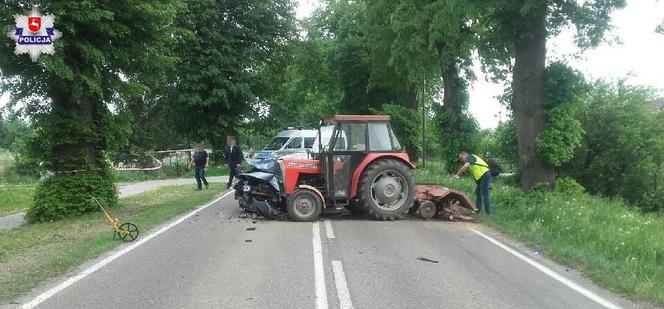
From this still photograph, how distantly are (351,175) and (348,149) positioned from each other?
57 cm

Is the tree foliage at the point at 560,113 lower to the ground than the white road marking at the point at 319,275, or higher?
higher

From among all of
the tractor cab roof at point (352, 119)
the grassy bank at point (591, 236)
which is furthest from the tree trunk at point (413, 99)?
the tractor cab roof at point (352, 119)

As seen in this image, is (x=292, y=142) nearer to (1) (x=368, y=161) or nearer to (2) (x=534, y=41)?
(2) (x=534, y=41)

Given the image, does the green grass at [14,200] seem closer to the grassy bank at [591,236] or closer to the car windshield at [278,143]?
the car windshield at [278,143]

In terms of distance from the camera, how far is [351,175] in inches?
504

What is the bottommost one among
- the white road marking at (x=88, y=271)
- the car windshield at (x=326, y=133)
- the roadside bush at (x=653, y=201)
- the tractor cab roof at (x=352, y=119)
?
the roadside bush at (x=653, y=201)

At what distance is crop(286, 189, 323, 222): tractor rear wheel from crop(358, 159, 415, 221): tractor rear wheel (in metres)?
0.96

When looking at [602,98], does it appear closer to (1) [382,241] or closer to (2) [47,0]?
(1) [382,241]

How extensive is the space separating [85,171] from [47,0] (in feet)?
13.6

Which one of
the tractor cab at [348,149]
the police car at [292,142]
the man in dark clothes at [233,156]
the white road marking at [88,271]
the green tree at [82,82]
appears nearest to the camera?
the white road marking at [88,271]

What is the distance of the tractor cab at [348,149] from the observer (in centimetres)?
1275

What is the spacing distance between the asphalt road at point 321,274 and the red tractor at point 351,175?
1276 mm

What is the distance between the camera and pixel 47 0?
41.5 feet

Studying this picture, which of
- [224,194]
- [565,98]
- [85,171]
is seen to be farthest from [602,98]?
[85,171]
